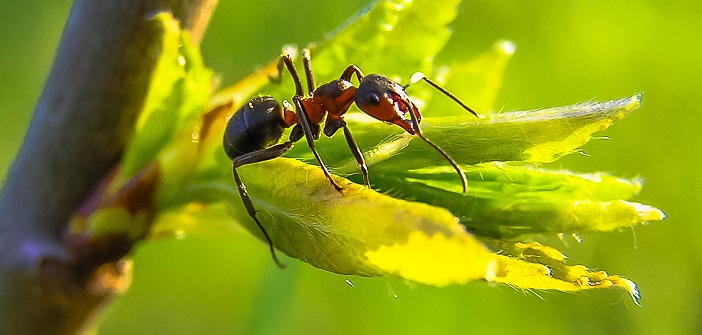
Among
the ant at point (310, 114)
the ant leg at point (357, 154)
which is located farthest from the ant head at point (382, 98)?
the ant leg at point (357, 154)

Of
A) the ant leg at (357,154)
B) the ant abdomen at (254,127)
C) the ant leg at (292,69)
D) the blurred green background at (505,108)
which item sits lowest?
the blurred green background at (505,108)

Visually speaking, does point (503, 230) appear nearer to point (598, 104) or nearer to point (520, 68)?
point (598, 104)

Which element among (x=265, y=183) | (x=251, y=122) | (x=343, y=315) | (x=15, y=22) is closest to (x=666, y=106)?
(x=343, y=315)

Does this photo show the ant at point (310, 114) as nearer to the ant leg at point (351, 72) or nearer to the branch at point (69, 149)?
the ant leg at point (351, 72)

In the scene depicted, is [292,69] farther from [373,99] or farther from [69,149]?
[69,149]

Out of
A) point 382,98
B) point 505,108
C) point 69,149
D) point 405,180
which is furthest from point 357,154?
point 505,108

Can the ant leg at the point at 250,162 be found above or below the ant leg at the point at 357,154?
below
